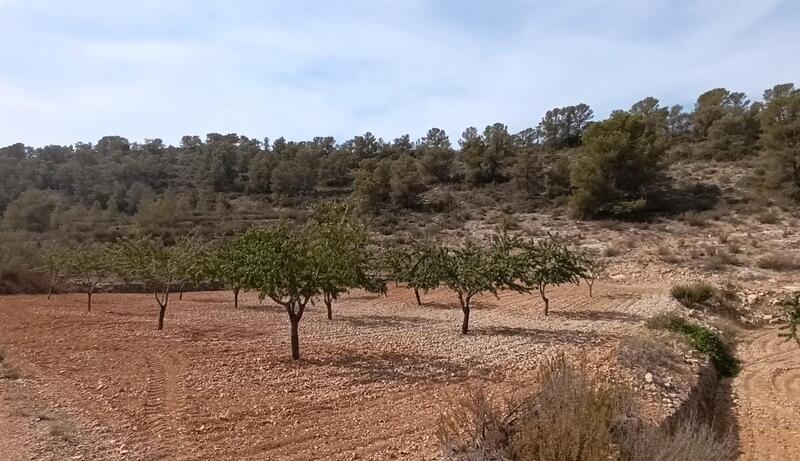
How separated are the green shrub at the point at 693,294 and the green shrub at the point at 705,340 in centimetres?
426

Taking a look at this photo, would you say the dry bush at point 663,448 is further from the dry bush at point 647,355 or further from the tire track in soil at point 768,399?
the dry bush at point 647,355

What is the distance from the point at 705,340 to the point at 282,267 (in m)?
12.3

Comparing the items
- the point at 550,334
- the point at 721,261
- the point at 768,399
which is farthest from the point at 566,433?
the point at 721,261

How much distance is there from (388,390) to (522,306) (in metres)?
13.7

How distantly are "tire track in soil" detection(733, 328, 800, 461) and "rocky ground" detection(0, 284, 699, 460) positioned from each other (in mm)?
1402

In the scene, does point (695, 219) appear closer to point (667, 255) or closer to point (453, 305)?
point (667, 255)

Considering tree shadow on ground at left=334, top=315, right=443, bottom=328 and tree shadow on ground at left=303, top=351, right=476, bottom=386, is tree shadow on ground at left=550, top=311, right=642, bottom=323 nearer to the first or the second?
tree shadow on ground at left=334, top=315, right=443, bottom=328

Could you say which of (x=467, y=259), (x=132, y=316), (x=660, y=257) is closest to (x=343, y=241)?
(x=467, y=259)

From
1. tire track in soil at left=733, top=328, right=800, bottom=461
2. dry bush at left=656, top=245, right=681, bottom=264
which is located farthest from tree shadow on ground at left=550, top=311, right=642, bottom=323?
dry bush at left=656, top=245, right=681, bottom=264

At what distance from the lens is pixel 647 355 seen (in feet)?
44.4

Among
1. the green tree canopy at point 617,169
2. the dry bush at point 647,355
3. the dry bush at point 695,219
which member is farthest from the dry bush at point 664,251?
the dry bush at point 647,355

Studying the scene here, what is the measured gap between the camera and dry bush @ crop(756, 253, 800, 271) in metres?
28.0

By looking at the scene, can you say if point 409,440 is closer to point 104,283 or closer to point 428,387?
point 428,387

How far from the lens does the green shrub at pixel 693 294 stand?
22.5 meters
